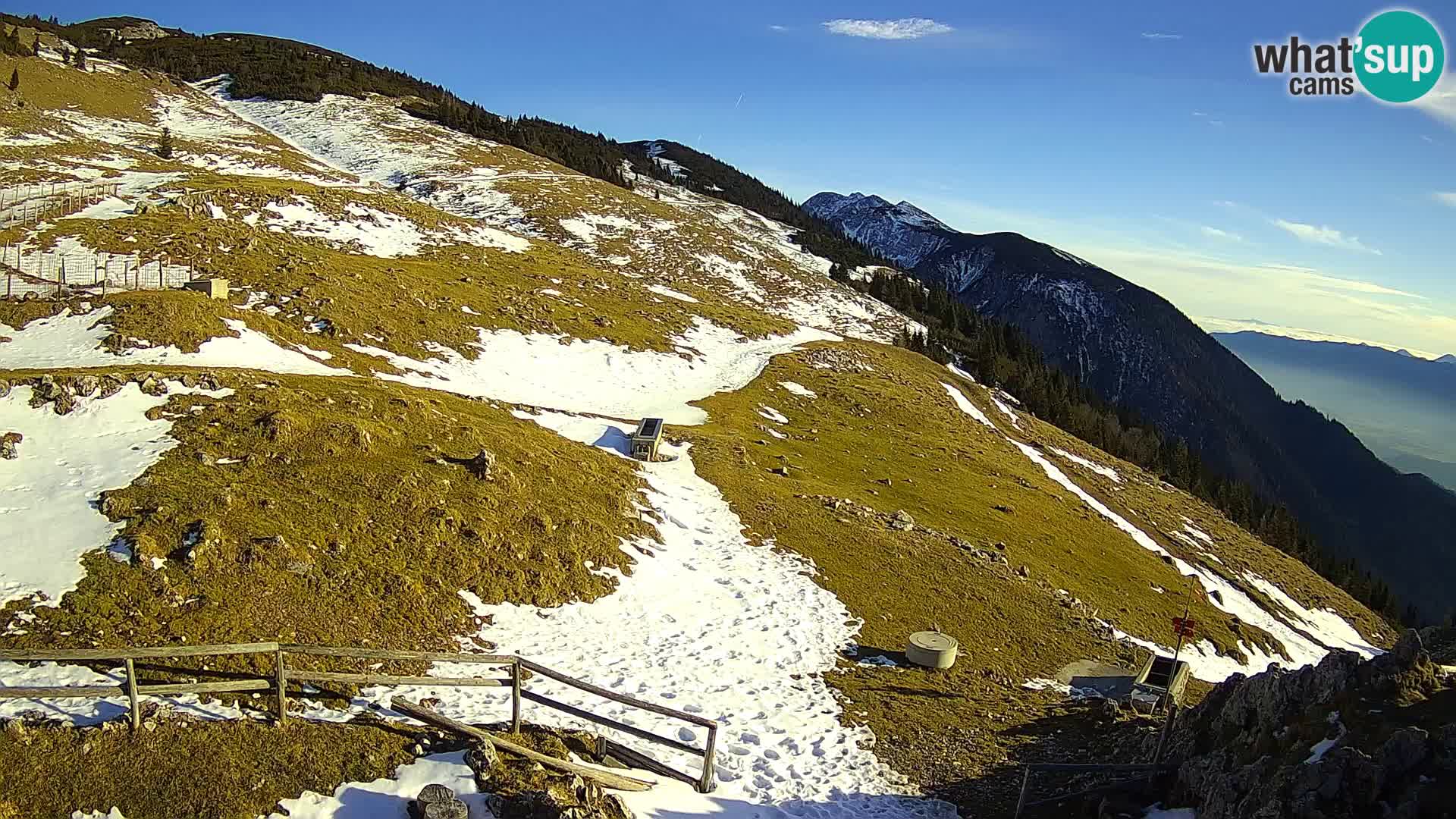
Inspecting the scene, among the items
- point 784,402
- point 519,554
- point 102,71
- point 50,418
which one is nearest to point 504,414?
point 519,554

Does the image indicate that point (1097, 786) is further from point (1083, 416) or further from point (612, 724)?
point (1083, 416)

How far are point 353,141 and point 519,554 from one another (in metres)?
129

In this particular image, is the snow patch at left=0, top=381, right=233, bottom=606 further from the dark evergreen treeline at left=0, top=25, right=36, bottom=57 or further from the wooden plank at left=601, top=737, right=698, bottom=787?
the dark evergreen treeline at left=0, top=25, right=36, bottom=57

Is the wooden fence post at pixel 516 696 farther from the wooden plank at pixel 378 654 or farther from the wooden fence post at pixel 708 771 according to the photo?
the wooden fence post at pixel 708 771

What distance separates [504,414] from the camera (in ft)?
126

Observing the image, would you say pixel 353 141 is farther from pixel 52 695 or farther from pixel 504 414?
pixel 52 695

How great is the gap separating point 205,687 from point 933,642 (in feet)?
64.7

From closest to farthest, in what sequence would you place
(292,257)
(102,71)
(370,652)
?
(370,652) → (292,257) → (102,71)

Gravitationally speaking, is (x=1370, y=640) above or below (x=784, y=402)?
below

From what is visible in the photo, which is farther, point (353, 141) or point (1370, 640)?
point (353, 141)

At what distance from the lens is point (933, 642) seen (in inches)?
977

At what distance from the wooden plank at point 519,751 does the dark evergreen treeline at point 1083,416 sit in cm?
9438

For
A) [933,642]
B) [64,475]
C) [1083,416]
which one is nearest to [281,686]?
[64,475]

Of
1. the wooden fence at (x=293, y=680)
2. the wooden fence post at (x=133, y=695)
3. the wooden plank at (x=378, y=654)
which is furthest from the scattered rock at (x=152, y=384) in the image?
the wooden fence post at (x=133, y=695)
